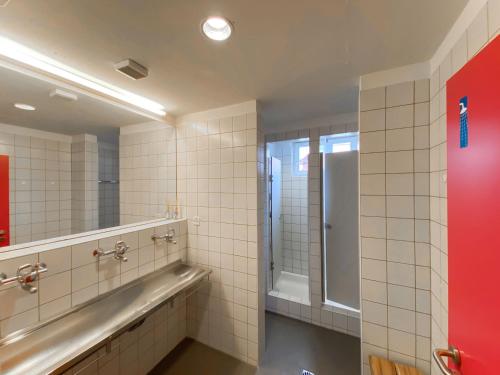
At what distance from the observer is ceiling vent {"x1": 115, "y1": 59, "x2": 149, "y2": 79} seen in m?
1.13

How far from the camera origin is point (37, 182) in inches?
50.5

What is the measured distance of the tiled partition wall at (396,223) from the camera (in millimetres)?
1217

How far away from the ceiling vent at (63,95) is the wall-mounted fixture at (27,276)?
3.30 ft

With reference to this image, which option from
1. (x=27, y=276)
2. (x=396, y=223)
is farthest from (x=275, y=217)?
(x=27, y=276)

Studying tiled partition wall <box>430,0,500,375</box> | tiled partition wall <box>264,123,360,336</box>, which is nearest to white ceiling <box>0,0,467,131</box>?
tiled partition wall <box>430,0,500,375</box>

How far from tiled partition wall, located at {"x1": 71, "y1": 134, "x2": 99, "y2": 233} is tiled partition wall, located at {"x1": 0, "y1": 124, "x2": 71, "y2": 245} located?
3 centimetres

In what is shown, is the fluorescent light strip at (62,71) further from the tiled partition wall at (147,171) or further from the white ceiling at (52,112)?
the tiled partition wall at (147,171)

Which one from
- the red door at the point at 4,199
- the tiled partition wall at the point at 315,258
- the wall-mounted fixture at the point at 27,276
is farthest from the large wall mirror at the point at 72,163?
the tiled partition wall at the point at 315,258

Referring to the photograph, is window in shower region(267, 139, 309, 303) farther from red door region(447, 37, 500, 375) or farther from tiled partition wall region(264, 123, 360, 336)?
red door region(447, 37, 500, 375)

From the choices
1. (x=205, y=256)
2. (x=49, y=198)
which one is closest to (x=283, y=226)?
(x=205, y=256)

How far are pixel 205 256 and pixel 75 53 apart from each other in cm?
173

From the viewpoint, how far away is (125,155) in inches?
75.4

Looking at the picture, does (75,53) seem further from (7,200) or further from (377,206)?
(377,206)

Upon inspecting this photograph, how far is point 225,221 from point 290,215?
1.63 m
